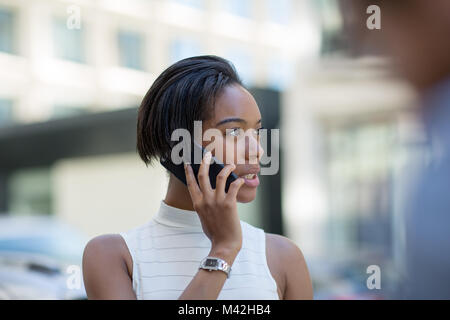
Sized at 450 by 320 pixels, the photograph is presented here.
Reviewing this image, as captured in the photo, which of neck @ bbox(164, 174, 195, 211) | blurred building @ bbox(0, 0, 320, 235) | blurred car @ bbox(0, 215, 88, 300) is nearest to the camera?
neck @ bbox(164, 174, 195, 211)

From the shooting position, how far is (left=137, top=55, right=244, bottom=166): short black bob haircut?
1312mm

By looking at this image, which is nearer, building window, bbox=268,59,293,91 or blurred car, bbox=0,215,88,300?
blurred car, bbox=0,215,88,300

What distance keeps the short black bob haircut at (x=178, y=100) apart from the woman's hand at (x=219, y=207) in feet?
0.50

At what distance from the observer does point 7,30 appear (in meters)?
17.6

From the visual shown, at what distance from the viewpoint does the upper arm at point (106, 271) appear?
4.12 ft

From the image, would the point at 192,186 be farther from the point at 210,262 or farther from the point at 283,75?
the point at 283,75

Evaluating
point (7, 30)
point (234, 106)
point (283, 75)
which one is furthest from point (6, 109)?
point (234, 106)

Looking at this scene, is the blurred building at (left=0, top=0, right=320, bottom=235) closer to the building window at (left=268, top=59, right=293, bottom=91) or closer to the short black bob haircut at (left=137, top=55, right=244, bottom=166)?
the building window at (left=268, top=59, right=293, bottom=91)

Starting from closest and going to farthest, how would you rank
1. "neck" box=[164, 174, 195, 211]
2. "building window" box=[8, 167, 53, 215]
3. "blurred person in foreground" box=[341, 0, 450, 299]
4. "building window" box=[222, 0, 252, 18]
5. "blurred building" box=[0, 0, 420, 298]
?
"neck" box=[164, 174, 195, 211], "blurred person in foreground" box=[341, 0, 450, 299], "blurred building" box=[0, 0, 420, 298], "building window" box=[8, 167, 53, 215], "building window" box=[222, 0, 252, 18]

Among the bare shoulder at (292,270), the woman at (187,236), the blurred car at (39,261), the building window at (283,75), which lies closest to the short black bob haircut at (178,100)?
the woman at (187,236)

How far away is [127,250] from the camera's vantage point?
4.38 feet

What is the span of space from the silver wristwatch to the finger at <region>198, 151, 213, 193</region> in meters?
0.13

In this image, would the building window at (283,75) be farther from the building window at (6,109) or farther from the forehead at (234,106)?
the forehead at (234,106)

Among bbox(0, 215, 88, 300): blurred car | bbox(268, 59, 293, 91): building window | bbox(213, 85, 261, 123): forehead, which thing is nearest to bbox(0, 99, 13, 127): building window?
bbox(268, 59, 293, 91): building window
